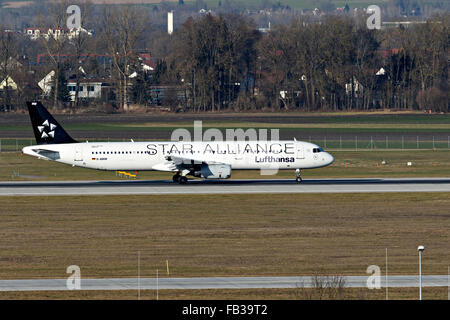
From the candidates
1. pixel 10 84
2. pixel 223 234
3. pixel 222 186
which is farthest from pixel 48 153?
pixel 10 84

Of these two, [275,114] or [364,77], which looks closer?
[275,114]

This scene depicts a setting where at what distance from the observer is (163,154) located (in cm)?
6650

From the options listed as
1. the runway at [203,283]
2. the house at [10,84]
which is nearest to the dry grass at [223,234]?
the runway at [203,283]

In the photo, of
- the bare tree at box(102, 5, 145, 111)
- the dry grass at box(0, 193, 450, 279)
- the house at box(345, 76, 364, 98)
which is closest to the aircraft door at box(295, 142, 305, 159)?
the dry grass at box(0, 193, 450, 279)

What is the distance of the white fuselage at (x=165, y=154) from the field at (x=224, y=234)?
8193 mm

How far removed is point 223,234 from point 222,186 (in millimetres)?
21467

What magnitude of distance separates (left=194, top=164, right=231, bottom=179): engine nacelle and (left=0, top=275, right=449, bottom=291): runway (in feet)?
108

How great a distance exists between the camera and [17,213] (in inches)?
2048

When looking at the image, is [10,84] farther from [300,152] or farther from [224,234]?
[224,234]

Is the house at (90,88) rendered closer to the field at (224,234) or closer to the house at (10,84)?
the house at (10,84)

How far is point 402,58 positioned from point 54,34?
79.5 m

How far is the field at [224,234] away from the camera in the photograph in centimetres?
3553
